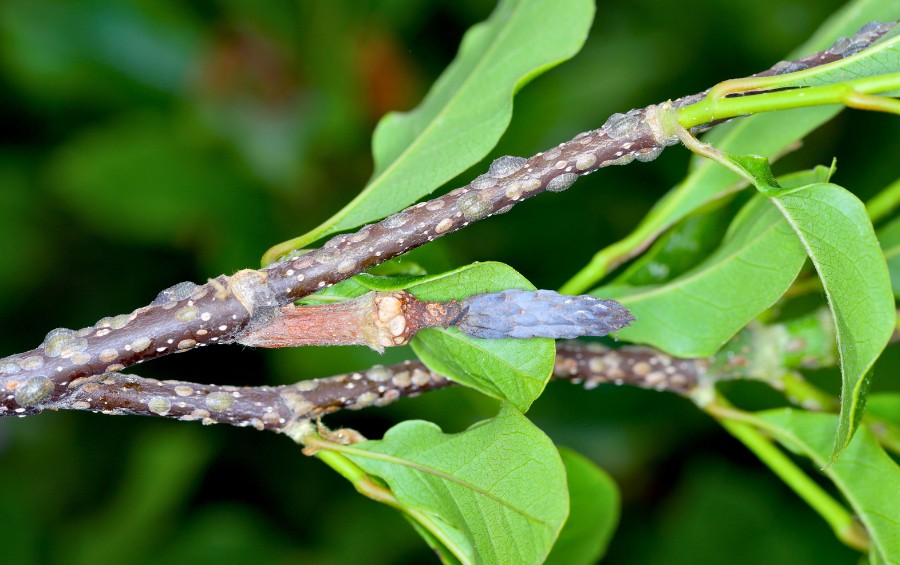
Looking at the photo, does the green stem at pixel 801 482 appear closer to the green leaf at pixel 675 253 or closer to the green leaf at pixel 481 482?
the green leaf at pixel 675 253

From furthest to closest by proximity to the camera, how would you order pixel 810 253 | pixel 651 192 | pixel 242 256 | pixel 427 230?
pixel 651 192 < pixel 242 256 < pixel 427 230 < pixel 810 253

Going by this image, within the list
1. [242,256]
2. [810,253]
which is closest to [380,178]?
[810,253]

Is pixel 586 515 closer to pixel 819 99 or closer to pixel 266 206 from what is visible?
pixel 819 99

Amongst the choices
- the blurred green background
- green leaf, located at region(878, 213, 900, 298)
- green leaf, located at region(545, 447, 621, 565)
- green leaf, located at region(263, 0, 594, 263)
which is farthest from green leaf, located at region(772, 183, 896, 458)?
the blurred green background

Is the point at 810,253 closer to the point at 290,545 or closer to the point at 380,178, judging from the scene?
the point at 380,178

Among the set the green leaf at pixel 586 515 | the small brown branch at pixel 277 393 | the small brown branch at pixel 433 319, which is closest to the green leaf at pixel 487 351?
the small brown branch at pixel 433 319

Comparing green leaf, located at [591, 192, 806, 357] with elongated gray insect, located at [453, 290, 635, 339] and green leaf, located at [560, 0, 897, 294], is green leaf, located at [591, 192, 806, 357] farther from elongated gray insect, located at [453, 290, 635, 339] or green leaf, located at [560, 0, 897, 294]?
elongated gray insect, located at [453, 290, 635, 339]
